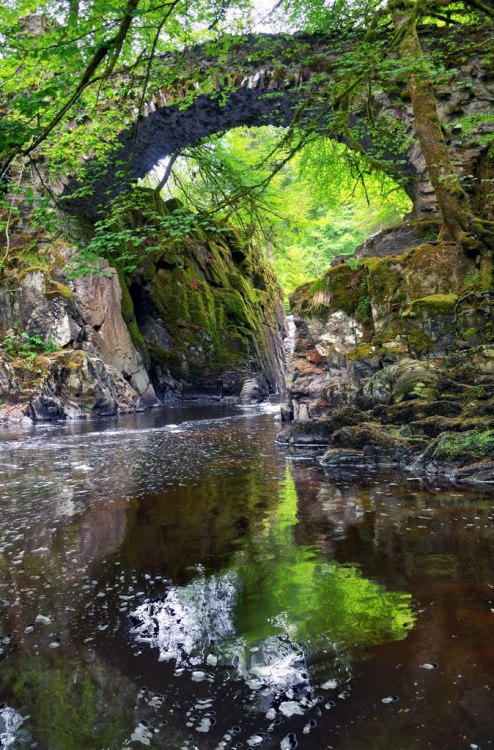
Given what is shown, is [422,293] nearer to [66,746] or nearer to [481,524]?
[481,524]

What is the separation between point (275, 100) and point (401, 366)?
10.9 meters

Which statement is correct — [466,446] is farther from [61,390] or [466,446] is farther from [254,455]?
[61,390]

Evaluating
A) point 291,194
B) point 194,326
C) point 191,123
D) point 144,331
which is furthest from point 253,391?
point 191,123

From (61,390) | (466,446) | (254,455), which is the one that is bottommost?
(254,455)

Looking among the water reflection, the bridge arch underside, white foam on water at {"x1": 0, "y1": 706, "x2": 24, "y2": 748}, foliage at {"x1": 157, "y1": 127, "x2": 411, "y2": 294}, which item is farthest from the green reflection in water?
the bridge arch underside

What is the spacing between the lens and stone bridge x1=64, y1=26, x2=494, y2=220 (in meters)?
11.4

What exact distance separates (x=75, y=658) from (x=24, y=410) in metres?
12.3

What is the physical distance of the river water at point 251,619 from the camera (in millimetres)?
1899

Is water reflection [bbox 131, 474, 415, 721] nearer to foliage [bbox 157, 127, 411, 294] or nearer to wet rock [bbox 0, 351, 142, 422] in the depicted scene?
foliage [bbox 157, 127, 411, 294]

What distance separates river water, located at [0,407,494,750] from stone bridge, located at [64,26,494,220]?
270 inches

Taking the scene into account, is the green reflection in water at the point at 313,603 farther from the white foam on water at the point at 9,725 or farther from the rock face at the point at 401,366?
the rock face at the point at 401,366

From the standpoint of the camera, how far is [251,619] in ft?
8.85

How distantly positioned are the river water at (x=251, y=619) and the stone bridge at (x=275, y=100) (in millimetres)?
6866

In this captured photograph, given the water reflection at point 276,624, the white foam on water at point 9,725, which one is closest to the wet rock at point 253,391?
the water reflection at point 276,624
